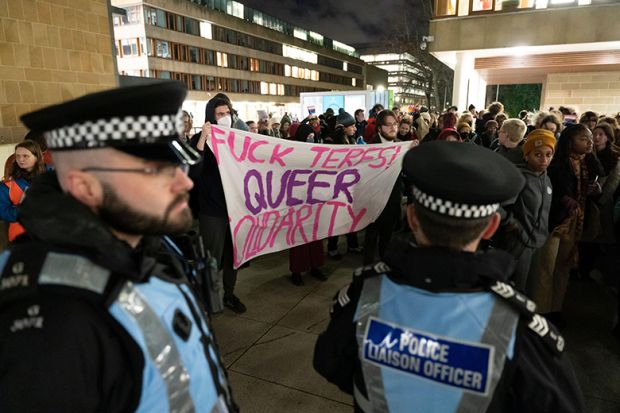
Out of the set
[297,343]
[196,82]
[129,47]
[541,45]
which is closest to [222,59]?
[196,82]

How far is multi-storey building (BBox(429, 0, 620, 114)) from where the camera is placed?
13039 millimetres

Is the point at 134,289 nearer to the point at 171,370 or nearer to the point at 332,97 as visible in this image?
the point at 171,370

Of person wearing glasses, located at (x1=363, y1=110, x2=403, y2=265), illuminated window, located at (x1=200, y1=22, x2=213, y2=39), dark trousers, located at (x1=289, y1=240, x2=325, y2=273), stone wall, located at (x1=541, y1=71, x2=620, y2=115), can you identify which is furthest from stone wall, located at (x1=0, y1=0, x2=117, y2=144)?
illuminated window, located at (x1=200, y1=22, x2=213, y2=39)

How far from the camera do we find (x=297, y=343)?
11.6 feet

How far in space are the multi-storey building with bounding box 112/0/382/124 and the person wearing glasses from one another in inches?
1201

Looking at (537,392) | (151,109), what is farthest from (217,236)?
(537,392)

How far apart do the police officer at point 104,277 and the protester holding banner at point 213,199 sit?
2.44 meters

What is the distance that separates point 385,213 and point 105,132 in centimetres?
395

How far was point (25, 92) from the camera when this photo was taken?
5715 mm

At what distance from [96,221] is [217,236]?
2.82m

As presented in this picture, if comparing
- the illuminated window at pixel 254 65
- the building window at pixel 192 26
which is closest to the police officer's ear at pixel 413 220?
the building window at pixel 192 26

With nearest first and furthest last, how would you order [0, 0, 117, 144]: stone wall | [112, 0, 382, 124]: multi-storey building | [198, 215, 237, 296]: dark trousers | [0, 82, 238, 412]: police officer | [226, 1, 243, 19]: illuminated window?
[0, 82, 238, 412]: police officer → [198, 215, 237, 296]: dark trousers → [0, 0, 117, 144]: stone wall → [112, 0, 382, 124]: multi-storey building → [226, 1, 243, 19]: illuminated window

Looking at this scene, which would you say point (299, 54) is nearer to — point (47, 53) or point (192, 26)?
point (192, 26)

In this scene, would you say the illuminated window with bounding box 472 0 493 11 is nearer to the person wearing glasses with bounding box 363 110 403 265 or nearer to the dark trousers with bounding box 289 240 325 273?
the person wearing glasses with bounding box 363 110 403 265
